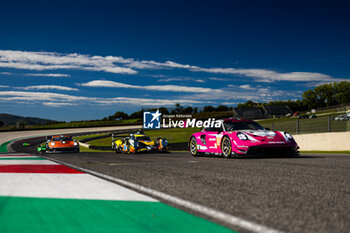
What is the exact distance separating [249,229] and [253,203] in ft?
2.82

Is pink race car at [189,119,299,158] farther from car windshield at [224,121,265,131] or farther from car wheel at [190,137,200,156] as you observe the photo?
car wheel at [190,137,200,156]

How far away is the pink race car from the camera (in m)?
9.88

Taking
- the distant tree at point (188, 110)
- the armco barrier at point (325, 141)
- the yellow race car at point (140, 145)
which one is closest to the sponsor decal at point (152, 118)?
the distant tree at point (188, 110)

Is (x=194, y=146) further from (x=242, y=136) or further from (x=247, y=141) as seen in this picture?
(x=247, y=141)

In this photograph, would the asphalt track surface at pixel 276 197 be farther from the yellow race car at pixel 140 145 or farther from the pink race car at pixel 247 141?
the yellow race car at pixel 140 145

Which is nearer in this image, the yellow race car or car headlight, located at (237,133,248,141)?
car headlight, located at (237,133,248,141)

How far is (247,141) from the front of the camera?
9.96 metres

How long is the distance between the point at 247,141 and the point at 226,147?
3.12 ft

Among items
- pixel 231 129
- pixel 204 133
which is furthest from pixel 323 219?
pixel 204 133

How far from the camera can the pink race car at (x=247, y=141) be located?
988cm

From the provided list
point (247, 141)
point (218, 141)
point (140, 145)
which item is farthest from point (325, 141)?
point (140, 145)

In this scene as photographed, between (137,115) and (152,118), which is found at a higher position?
(137,115)

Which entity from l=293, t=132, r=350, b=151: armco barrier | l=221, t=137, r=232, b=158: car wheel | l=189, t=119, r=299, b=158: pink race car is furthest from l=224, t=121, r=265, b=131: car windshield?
l=293, t=132, r=350, b=151: armco barrier

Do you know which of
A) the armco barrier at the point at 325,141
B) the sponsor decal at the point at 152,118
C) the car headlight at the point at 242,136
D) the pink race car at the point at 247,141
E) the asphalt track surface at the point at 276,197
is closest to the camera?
the asphalt track surface at the point at 276,197
